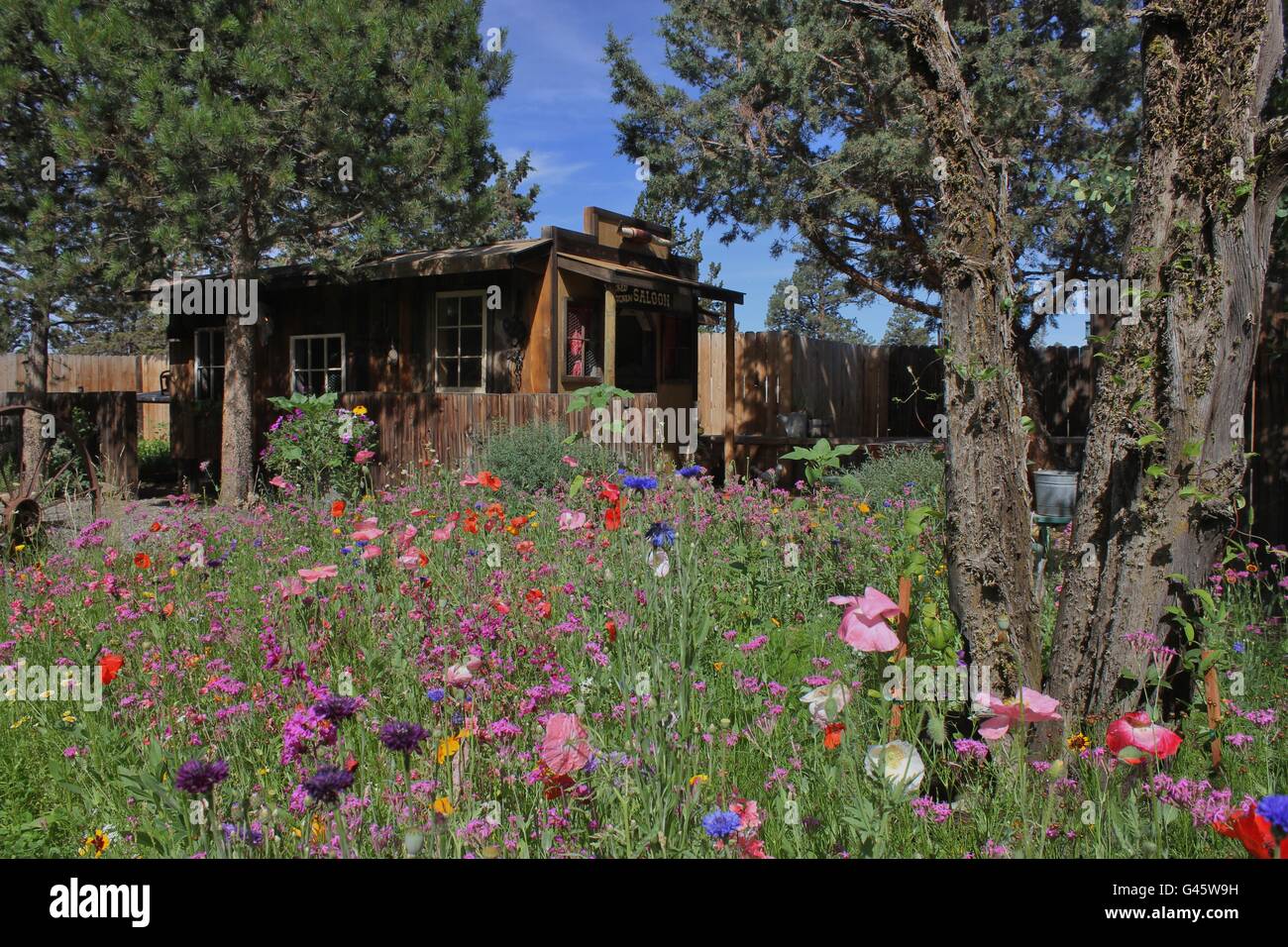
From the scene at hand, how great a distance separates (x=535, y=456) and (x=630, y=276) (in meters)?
4.56

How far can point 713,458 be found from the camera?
590 inches

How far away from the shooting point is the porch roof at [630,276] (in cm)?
1218

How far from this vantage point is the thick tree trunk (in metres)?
2.35

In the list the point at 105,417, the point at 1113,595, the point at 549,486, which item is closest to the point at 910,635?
the point at 1113,595

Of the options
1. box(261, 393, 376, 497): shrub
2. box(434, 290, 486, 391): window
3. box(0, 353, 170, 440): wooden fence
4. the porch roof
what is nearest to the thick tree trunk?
box(261, 393, 376, 497): shrub

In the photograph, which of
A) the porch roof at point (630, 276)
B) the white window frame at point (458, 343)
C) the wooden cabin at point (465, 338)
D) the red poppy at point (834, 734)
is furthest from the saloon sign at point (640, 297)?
the red poppy at point (834, 734)

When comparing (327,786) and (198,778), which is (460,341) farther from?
(327,786)

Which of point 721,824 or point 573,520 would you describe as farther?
point 573,520

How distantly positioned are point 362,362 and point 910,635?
12.4 meters

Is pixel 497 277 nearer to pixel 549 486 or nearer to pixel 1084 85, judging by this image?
pixel 549 486

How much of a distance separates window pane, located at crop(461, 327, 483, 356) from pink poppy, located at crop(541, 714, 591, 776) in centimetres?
1168

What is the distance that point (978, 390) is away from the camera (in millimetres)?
2443

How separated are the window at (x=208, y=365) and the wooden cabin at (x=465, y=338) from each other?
22mm

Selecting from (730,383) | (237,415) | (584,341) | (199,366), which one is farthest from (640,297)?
(199,366)
